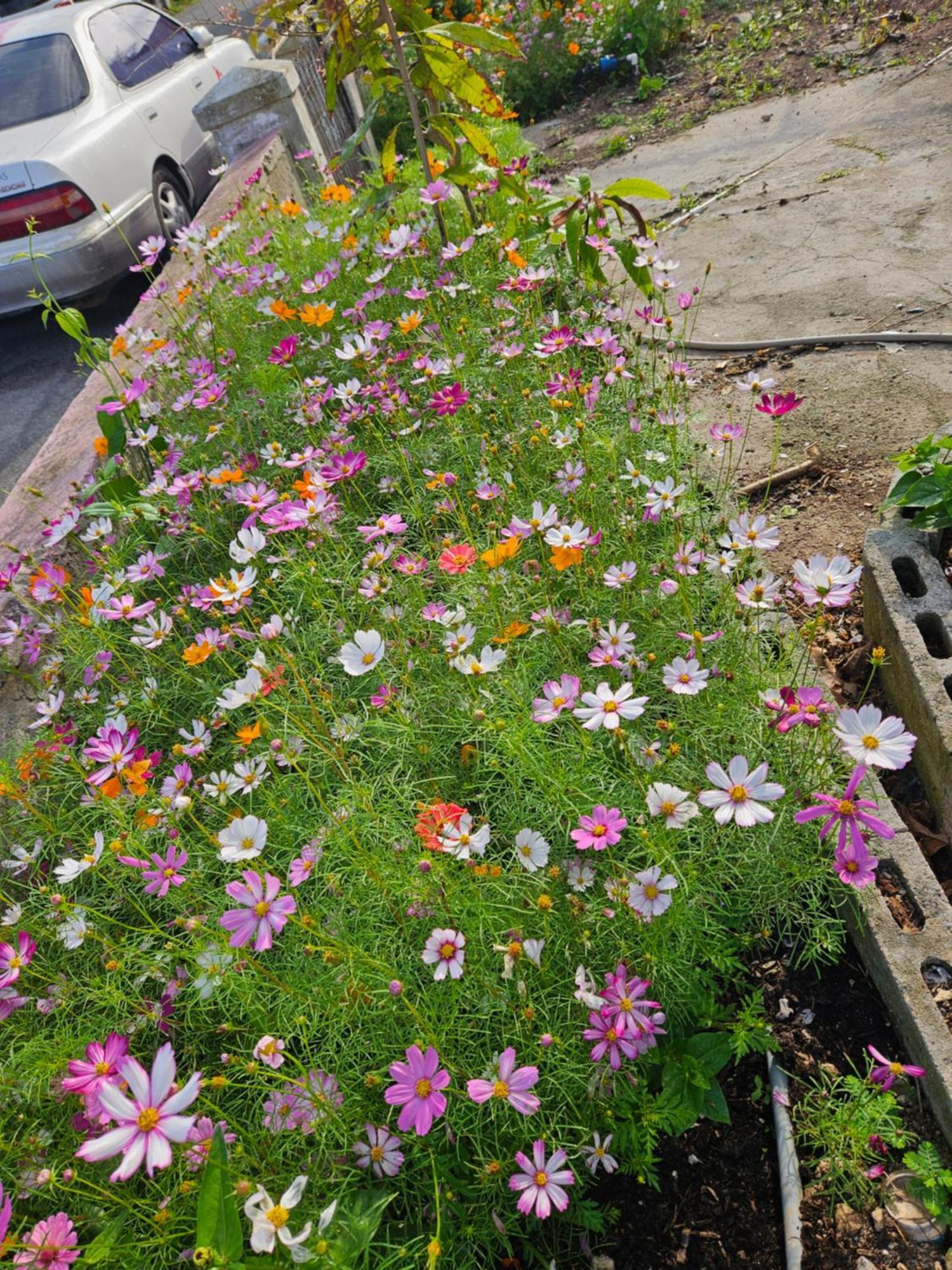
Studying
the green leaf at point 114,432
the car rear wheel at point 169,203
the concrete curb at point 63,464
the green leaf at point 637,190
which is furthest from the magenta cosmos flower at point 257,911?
the car rear wheel at point 169,203

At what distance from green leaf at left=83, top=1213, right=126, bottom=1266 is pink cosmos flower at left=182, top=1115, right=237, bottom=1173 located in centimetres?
11

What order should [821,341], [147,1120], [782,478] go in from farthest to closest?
1. [821,341]
2. [782,478]
3. [147,1120]

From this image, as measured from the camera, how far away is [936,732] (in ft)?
5.17

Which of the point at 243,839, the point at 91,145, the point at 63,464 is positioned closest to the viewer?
the point at 243,839

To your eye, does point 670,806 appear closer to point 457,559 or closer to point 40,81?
point 457,559

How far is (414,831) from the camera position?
5.20 ft

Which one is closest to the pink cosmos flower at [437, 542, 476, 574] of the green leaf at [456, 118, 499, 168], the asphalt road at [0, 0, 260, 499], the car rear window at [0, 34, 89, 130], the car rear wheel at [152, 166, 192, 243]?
the green leaf at [456, 118, 499, 168]

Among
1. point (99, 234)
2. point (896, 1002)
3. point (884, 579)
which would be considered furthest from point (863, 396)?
point (99, 234)

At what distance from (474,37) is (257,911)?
2.86m

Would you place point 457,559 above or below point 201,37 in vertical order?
below

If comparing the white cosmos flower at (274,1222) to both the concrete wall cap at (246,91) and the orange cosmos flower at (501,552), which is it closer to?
the orange cosmos flower at (501,552)

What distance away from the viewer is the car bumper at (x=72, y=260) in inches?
181

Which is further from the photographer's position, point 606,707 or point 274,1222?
point 606,707

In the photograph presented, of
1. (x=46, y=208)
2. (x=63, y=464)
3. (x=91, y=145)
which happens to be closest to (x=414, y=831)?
(x=63, y=464)
